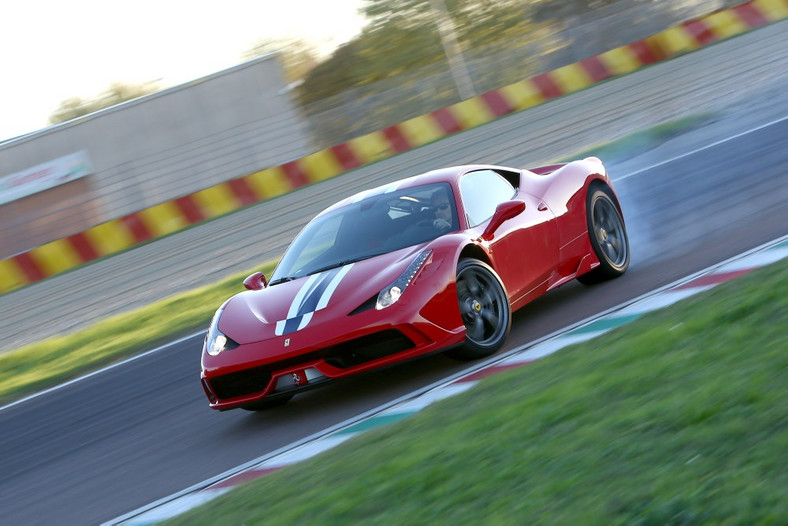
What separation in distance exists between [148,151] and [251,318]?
68.3 ft

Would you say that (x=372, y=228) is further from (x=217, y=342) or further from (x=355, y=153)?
(x=355, y=153)

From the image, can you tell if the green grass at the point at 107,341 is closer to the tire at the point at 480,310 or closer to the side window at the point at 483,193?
the side window at the point at 483,193

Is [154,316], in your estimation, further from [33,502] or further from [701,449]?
[701,449]

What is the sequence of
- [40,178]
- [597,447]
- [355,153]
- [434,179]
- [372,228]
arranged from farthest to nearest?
[40,178]
[355,153]
[434,179]
[372,228]
[597,447]

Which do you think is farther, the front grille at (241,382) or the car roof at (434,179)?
the car roof at (434,179)

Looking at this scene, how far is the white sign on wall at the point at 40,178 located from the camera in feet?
86.2

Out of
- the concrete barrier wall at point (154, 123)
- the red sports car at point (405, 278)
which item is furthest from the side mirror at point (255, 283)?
the concrete barrier wall at point (154, 123)

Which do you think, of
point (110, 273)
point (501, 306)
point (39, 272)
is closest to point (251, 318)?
point (501, 306)

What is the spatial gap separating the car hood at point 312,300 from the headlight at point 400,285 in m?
0.03

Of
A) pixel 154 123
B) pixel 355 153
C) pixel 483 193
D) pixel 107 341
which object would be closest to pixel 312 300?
pixel 483 193

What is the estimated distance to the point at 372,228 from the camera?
23.8 feet

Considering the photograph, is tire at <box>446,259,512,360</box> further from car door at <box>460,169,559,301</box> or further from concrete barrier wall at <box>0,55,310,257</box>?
concrete barrier wall at <box>0,55,310,257</box>

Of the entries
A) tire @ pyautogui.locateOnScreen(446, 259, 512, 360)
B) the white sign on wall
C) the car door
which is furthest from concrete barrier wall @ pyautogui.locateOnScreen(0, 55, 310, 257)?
tire @ pyautogui.locateOnScreen(446, 259, 512, 360)

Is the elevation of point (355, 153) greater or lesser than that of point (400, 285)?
lesser
